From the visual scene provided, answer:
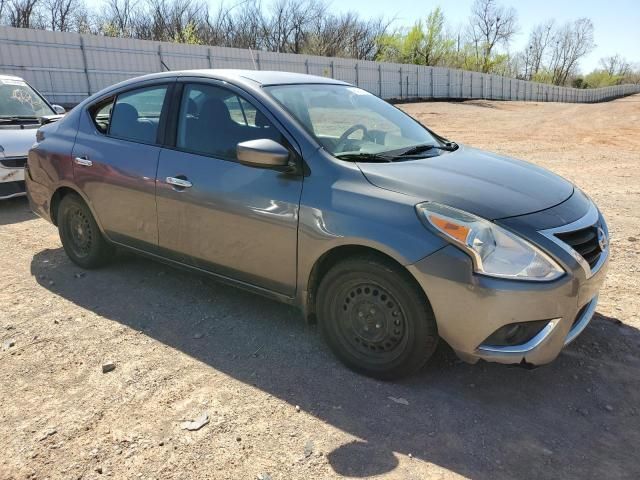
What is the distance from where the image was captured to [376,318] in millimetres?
2988

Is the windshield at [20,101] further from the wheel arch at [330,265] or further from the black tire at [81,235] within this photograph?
the wheel arch at [330,265]

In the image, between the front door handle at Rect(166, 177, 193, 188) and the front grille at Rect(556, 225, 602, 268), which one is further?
the front door handle at Rect(166, 177, 193, 188)

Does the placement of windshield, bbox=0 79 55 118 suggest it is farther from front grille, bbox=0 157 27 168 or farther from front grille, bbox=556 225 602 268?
front grille, bbox=556 225 602 268

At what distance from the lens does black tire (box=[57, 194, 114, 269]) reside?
4582 millimetres

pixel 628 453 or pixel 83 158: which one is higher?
pixel 83 158

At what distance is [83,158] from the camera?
14.3ft

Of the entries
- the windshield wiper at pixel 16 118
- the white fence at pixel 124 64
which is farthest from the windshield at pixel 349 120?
the windshield wiper at pixel 16 118

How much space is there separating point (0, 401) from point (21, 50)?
18931 mm

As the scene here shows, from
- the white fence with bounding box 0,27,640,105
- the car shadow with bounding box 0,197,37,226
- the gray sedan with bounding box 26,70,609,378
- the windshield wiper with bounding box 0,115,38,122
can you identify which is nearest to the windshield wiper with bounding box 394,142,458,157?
the gray sedan with bounding box 26,70,609,378

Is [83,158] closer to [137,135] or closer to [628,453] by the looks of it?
[137,135]

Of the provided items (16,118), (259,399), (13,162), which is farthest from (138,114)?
(16,118)

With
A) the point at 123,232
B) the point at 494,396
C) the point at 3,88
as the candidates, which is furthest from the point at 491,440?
the point at 3,88

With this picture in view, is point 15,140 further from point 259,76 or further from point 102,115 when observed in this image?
point 259,76

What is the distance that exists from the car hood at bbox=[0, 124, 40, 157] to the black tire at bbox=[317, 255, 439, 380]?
5451 mm
